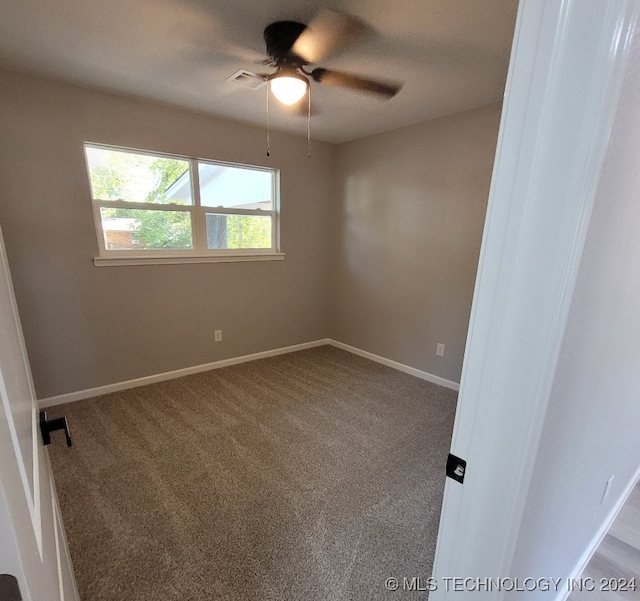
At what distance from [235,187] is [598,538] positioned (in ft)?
11.9

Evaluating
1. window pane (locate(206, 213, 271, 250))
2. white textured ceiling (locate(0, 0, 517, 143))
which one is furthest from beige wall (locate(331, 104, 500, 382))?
window pane (locate(206, 213, 271, 250))

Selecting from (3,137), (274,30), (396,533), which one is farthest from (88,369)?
(274,30)

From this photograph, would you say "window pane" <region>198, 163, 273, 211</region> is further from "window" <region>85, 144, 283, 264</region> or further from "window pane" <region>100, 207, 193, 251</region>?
"window pane" <region>100, 207, 193, 251</region>

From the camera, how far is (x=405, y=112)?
2.75m

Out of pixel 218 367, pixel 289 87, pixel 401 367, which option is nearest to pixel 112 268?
pixel 218 367

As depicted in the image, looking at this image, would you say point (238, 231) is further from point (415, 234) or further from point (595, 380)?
point (595, 380)

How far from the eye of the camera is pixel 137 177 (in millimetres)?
2762

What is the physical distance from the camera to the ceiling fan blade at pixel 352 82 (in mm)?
1724

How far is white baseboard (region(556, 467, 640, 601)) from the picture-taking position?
1.29 m

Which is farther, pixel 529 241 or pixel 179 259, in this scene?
pixel 179 259

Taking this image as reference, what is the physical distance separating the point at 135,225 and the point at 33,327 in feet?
3.59

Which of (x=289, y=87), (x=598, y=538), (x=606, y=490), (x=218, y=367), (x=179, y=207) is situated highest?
(x=289, y=87)

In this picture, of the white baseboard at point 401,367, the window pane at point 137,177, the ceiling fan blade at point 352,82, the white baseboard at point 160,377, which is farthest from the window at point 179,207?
the ceiling fan blade at point 352,82

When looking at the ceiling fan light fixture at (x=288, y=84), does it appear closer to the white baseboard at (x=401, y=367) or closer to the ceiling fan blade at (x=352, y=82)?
the ceiling fan blade at (x=352, y=82)
